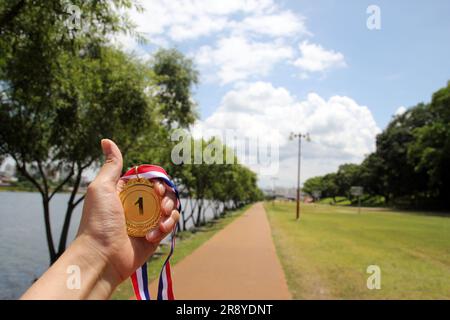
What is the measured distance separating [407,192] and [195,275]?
55.8 metres

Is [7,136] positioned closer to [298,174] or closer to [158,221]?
[158,221]

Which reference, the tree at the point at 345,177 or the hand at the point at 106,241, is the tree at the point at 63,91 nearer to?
the hand at the point at 106,241

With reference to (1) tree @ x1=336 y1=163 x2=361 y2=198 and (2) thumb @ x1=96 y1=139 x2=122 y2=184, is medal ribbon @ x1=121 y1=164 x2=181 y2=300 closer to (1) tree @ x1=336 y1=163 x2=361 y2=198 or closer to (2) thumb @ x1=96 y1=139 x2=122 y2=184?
(2) thumb @ x1=96 y1=139 x2=122 y2=184

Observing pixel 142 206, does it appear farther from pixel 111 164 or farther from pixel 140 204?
pixel 111 164

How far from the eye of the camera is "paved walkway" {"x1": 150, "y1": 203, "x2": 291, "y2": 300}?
9594 mm

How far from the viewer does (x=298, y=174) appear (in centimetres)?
3762

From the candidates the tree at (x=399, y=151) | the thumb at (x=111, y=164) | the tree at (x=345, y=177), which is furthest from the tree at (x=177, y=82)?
the tree at (x=345, y=177)

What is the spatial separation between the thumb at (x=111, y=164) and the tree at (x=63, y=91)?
4.34 m

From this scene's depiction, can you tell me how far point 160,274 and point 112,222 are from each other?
0.39m

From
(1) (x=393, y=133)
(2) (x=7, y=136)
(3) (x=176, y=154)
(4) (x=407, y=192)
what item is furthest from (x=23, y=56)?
(1) (x=393, y=133)

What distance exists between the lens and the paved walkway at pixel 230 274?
9.59 m

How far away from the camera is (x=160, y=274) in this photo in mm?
2029

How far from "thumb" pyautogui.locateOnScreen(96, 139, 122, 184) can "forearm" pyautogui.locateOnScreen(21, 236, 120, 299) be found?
32 centimetres

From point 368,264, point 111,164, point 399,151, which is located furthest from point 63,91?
point 399,151
